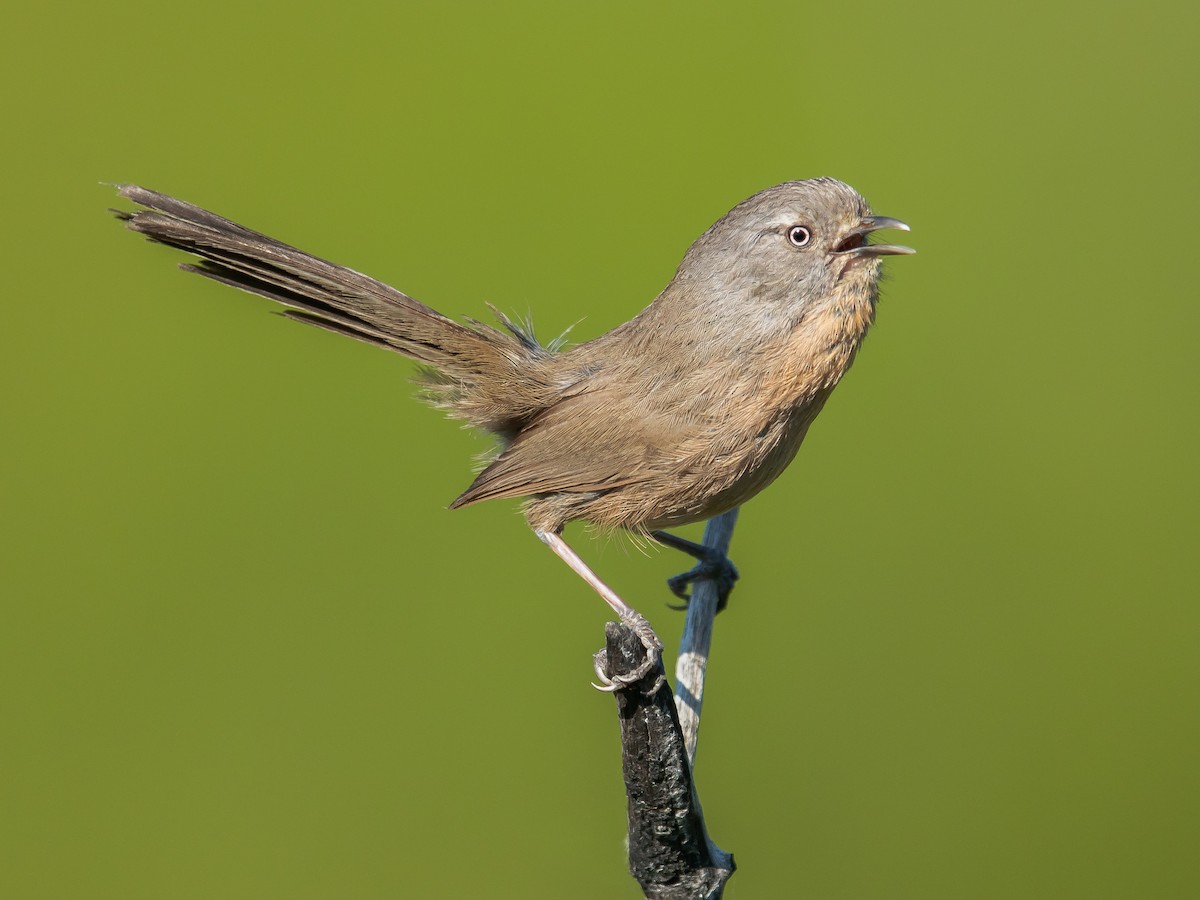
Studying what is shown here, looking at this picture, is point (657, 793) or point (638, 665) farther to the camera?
point (638, 665)

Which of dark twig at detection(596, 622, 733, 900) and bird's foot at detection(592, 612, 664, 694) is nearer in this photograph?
dark twig at detection(596, 622, 733, 900)

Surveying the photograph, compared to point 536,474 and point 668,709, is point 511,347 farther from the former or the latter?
point 668,709

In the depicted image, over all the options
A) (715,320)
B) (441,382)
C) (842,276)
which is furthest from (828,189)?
(441,382)

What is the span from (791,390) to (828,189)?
60 cm

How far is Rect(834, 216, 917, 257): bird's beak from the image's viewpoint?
3.24 meters

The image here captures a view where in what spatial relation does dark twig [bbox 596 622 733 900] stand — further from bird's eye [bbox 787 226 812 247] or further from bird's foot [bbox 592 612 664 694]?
bird's eye [bbox 787 226 812 247]

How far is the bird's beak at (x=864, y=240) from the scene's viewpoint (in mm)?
3238

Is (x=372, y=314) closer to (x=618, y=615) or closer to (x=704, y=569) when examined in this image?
(x=618, y=615)

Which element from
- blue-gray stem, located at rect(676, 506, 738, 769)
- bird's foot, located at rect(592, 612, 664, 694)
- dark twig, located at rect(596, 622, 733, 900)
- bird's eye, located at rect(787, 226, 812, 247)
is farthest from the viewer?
bird's eye, located at rect(787, 226, 812, 247)

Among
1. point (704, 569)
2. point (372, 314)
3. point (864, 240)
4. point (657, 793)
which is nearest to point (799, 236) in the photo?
point (864, 240)

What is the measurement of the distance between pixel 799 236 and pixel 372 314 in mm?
1311

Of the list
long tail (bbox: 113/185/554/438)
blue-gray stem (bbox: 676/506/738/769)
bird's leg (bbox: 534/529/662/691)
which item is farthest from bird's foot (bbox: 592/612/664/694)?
long tail (bbox: 113/185/554/438)

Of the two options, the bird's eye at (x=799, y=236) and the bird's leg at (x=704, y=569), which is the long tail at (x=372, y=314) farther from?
the bird's eye at (x=799, y=236)

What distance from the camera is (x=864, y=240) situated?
338cm
